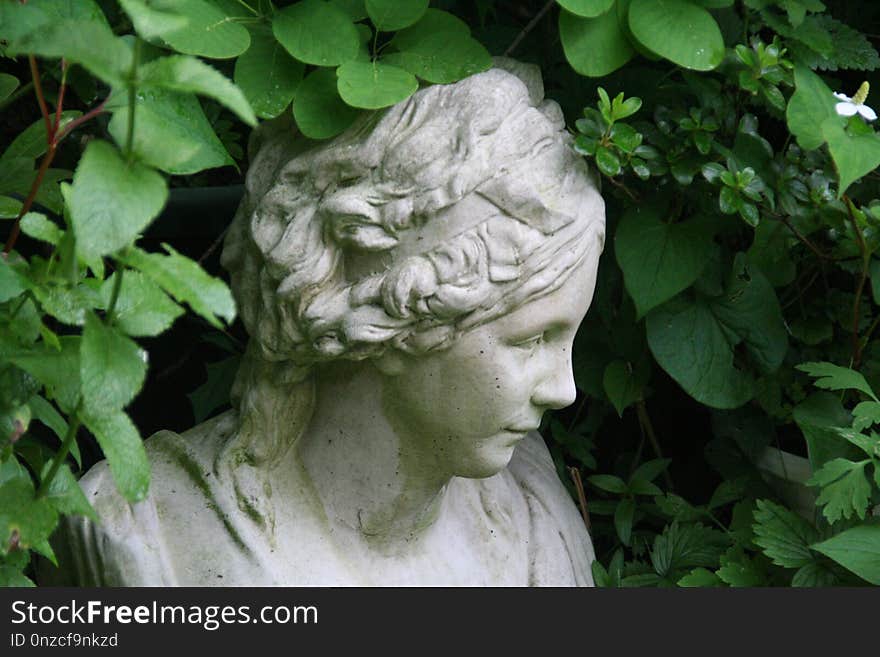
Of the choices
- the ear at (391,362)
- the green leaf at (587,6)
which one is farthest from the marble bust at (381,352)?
the green leaf at (587,6)

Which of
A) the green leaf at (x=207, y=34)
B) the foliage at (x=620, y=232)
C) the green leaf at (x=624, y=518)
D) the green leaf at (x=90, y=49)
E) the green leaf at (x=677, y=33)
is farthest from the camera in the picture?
the green leaf at (x=624, y=518)

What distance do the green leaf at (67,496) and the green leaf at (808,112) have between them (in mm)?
947

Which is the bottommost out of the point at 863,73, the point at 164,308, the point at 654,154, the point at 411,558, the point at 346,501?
the point at 411,558

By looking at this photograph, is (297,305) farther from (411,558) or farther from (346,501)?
(411,558)

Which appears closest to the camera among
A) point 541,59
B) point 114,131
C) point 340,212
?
point 114,131

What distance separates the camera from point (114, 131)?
3.69ft

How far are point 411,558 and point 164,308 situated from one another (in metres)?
0.70

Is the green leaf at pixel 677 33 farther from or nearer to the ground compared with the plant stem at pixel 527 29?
farther from the ground

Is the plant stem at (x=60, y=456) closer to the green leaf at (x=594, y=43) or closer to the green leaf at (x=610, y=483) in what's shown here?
the green leaf at (x=594, y=43)

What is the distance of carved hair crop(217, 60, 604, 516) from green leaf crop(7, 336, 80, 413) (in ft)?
1.04

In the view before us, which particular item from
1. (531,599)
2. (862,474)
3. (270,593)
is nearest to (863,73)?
(862,474)

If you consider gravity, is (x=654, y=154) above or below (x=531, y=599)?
above

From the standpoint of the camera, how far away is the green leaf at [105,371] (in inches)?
45.6

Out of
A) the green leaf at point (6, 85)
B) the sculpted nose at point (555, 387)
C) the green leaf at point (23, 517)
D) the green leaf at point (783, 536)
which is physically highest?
the green leaf at point (6, 85)
